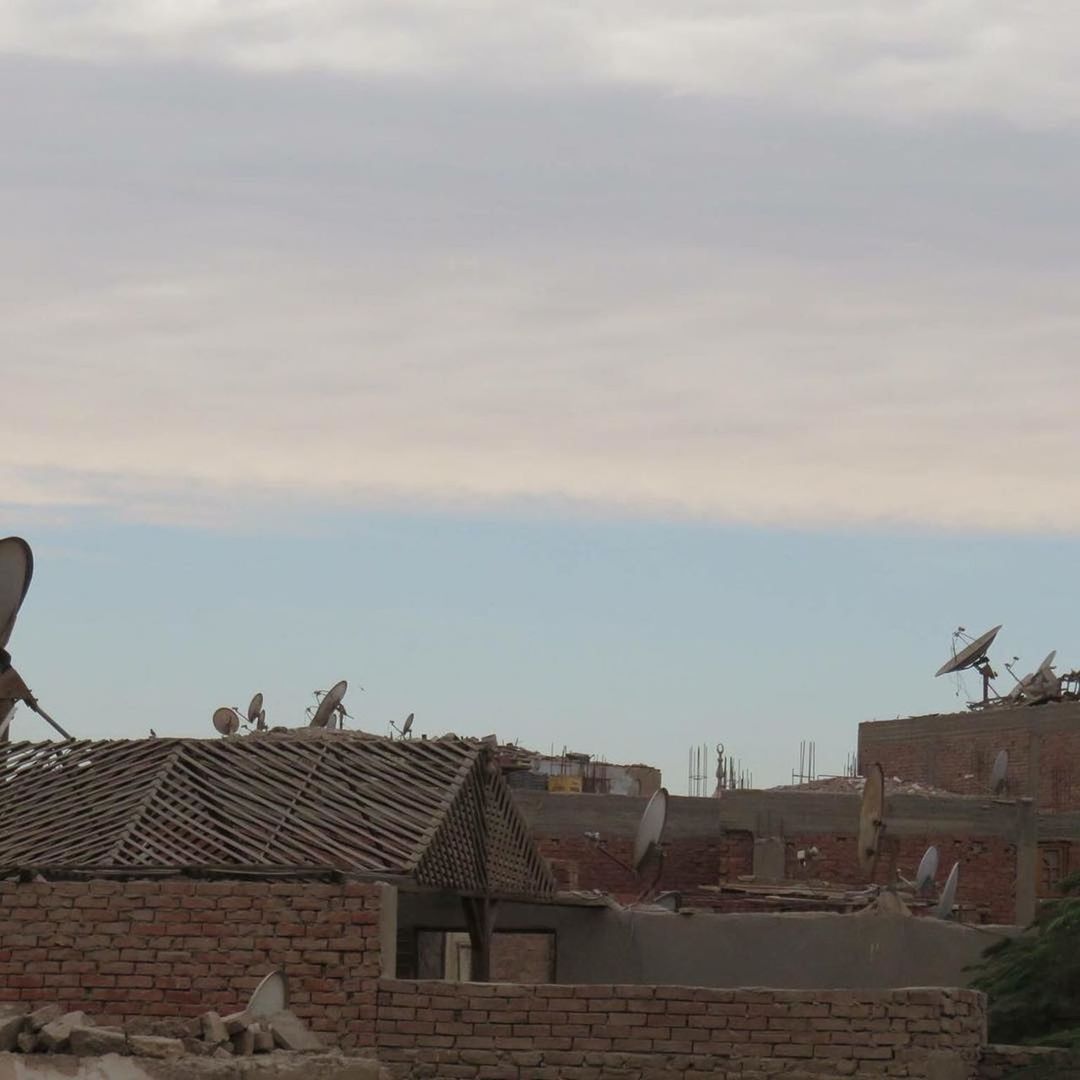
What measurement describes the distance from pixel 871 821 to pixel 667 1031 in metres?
5.92

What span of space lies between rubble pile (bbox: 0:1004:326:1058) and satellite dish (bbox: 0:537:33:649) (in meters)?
3.81

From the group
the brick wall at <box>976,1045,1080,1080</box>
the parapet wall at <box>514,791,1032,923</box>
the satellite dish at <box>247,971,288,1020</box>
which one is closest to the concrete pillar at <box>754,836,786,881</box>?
the parapet wall at <box>514,791,1032,923</box>

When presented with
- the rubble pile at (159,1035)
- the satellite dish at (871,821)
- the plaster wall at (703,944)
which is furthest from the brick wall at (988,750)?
the rubble pile at (159,1035)

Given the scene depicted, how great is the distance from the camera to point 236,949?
12.7 meters

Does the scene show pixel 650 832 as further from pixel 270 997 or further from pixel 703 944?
pixel 270 997

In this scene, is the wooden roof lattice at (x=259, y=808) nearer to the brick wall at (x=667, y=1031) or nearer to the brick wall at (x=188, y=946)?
the brick wall at (x=188, y=946)

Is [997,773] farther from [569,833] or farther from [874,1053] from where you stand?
[874,1053]

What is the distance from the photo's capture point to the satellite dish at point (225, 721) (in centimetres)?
2838

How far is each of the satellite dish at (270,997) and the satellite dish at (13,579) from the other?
4253mm

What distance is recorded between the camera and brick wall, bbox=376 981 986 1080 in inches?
461

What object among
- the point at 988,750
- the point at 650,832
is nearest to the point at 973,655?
the point at 988,750

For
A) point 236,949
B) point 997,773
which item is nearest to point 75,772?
point 236,949

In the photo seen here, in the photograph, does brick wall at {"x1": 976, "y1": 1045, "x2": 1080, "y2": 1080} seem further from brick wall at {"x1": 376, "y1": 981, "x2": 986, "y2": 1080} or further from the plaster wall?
the plaster wall

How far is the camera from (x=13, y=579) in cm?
1566
